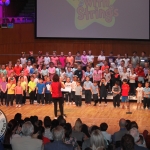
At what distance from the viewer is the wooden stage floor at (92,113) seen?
13.2 meters

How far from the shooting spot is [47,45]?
22469mm

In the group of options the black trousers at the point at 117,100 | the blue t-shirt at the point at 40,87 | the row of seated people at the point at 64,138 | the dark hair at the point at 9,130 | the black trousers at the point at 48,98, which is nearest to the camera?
the row of seated people at the point at 64,138

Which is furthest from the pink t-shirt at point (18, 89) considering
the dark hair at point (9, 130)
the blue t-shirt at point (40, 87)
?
the dark hair at point (9, 130)

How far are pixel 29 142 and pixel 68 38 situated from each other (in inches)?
655

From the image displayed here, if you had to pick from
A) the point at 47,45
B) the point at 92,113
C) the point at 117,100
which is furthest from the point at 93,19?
the point at 92,113

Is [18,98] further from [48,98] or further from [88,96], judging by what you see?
[88,96]

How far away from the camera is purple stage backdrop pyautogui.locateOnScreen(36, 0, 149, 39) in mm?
21141

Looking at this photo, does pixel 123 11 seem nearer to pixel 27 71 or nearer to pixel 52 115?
pixel 27 71

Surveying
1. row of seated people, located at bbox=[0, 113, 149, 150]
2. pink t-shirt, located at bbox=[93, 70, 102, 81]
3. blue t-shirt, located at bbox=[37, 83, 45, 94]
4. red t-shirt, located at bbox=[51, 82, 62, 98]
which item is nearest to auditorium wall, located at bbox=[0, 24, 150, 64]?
pink t-shirt, located at bbox=[93, 70, 102, 81]

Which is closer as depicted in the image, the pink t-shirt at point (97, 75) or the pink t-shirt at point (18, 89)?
the pink t-shirt at point (18, 89)

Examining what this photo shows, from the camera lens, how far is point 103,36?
2161 cm

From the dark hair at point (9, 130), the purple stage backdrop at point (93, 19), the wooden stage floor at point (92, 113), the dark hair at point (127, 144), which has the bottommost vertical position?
the wooden stage floor at point (92, 113)

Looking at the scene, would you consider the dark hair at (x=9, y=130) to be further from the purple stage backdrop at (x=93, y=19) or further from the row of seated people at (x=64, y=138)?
the purple stage backdrop at (x=93, y=19)

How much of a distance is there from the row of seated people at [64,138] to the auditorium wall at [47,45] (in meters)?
13.7
